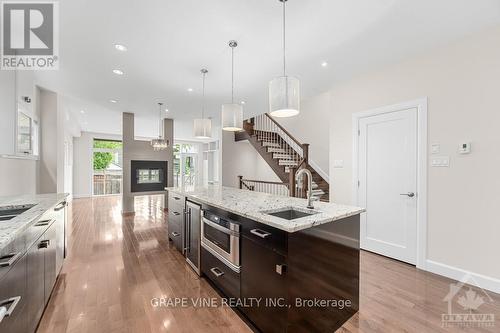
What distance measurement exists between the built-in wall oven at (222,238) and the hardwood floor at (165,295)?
444 mm

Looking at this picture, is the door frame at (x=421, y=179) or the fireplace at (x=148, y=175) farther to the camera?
the fireplace at (x=148, y=175)

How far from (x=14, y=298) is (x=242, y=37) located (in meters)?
2.87

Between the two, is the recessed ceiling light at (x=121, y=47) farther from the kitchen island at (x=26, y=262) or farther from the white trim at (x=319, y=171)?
the white trim at (x=319, y=171)

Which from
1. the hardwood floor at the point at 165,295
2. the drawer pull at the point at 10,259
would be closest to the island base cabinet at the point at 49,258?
the hardwood floor at the point at 165,295

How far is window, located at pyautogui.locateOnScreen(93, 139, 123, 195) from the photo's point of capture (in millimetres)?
9453

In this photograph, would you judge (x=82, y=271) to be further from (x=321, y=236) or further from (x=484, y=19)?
(x=484, y=19)

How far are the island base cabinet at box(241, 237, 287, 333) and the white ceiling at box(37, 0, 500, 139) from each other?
218 centimetres

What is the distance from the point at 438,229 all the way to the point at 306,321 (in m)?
2.30

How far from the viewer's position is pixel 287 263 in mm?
1403

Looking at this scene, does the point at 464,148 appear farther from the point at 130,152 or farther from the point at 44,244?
the point at 130,152

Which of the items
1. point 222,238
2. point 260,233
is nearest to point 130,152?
point 222,238

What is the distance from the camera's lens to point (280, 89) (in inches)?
78.3

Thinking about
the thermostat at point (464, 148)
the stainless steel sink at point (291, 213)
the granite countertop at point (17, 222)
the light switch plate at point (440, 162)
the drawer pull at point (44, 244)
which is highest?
the thermostat at point (464, 148)

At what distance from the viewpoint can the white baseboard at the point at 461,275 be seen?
227 centimetres
